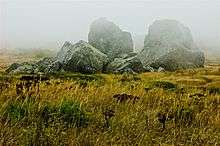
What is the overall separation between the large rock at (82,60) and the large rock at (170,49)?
528 inches

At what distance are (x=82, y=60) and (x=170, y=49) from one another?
66.4 feet

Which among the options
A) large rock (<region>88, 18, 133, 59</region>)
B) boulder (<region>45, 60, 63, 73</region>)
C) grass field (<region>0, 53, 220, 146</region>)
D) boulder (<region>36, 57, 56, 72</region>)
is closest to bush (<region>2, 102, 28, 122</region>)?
grass field (<region>0, 53, 220, 146</region>)

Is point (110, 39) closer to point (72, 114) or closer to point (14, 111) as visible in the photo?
point (72, 114)

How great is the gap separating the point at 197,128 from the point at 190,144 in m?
1.17

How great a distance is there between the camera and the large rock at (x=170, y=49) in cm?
6944

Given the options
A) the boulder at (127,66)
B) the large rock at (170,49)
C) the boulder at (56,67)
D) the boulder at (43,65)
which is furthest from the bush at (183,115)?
the large rock at (170,49)

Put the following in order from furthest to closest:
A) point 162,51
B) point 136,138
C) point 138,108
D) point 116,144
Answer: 1. point 162,51
2. point 138,108
3. point 136,138
4. point 116,144

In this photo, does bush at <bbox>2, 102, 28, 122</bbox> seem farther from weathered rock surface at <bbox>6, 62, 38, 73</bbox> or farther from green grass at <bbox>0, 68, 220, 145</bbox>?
weathered rock surface at <bbox>6, 62, 38, 73</bbox>

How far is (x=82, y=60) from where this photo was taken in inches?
2191

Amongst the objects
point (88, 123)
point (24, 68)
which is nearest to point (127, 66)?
point (24, 68)

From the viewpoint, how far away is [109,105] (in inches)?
382

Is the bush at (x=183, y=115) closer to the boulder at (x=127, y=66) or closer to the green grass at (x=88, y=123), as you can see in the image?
the green grass at (x=88, y=123)

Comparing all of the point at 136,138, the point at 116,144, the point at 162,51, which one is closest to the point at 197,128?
the point at 136,138

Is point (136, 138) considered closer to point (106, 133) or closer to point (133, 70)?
point (106, 133)
